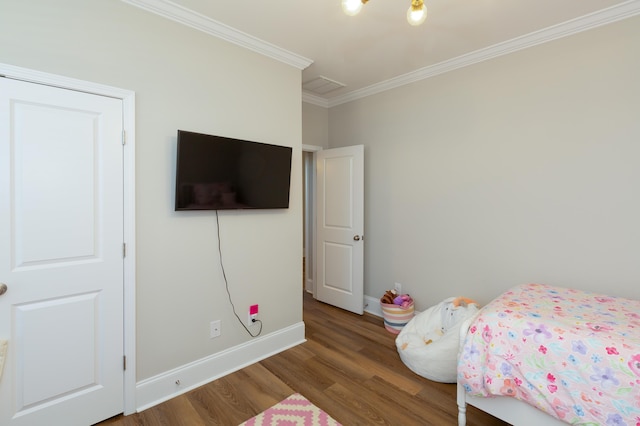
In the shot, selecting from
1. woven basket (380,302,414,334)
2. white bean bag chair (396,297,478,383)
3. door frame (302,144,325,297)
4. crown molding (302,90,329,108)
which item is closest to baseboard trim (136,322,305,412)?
woven basket (380,302,414,334)

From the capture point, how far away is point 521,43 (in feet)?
8.36

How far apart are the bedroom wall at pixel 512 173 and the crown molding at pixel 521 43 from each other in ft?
0.17

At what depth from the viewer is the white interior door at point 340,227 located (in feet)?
11.8

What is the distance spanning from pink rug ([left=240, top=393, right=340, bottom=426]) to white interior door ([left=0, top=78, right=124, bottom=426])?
0.93 meters

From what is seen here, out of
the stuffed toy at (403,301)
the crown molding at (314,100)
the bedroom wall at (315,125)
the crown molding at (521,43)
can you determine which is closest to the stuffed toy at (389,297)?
the stuffed toy at (403,301)

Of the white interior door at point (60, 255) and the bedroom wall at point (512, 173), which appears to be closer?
the white interior door at point (60, 255)

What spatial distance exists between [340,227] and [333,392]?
193 centimetres

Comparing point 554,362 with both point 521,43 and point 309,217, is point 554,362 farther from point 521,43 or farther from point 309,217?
point 309,217

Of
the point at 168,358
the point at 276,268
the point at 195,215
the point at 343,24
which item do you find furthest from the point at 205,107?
the point at 168,358

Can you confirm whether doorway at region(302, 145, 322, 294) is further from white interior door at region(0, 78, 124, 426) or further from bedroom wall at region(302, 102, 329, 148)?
white interior door at region(0, 78, 124, 426)

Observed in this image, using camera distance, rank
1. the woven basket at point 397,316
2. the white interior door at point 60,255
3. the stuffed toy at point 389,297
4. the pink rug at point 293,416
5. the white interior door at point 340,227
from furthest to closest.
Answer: the white interior door at point 340,227, the stuffed toy at point 389,297, the woven basket at point 397,316, the pink rug at point 293,416, the white interior door at point 60,255

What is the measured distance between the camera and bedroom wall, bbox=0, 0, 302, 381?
5.84 ft

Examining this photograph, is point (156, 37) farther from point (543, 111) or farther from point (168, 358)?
point (543, 111)

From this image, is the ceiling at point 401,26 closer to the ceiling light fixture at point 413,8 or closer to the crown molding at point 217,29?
the crown molding at point 217,29
